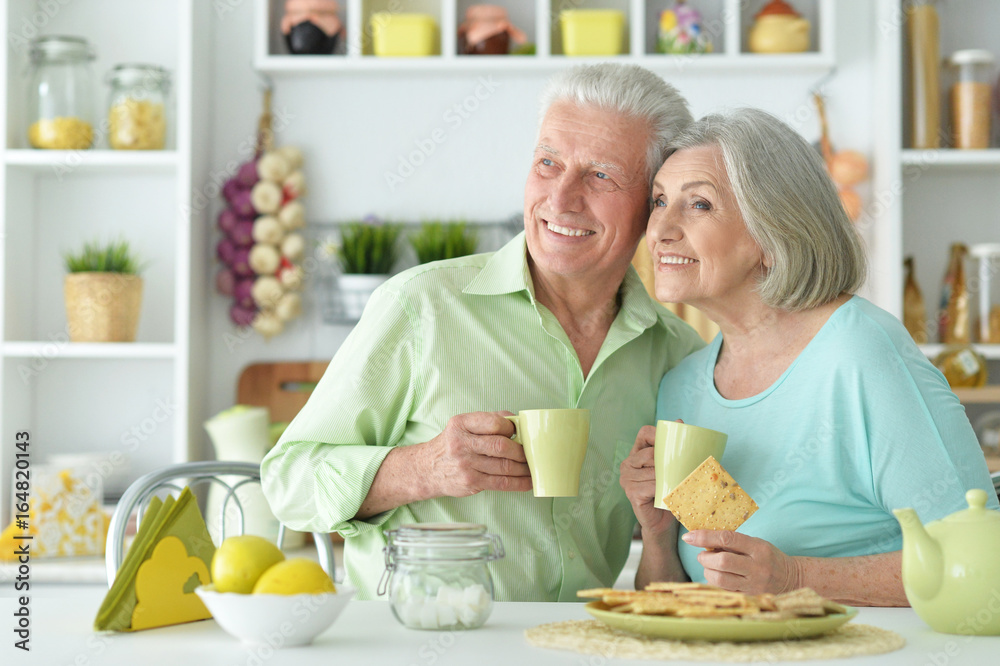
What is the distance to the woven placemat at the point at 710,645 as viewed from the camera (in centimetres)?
80

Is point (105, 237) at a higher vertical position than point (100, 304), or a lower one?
higher

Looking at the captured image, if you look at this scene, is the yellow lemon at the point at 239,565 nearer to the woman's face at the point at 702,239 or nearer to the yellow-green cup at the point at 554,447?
the yellow-green cup at the point at 554,447

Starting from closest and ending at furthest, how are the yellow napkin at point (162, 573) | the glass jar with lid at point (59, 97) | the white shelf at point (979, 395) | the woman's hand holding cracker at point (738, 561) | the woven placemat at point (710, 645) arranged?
the woven placemat at point (710, 645), the yellow napkin at point (162, 573), the woman's hand holding cracker at point (738, 561), the white shelf at point (979, 395), the glass jar with lid at point (59, 97)

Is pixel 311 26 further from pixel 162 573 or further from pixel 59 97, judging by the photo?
pixel 162 573

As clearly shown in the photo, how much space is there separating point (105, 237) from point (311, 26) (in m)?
0.82

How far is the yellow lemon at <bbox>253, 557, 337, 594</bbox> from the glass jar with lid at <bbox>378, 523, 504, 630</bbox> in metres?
0.07

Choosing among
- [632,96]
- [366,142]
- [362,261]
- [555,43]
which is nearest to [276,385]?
[362,261]

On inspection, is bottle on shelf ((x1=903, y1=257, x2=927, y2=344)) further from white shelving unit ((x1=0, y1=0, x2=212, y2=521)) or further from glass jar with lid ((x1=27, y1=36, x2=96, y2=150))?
glass jar with lid ((x1=27, y1=36, x2=96, y2=150))

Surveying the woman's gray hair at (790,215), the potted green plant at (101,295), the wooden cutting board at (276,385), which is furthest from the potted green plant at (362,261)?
the woman's gray hair at (790,215)

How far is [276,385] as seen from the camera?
2615 millimetres

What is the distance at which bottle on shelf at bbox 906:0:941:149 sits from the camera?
241cm

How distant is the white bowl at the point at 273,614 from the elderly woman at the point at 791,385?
0.47m

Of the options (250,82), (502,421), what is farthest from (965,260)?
(250,82)

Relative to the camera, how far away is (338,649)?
849 mm
